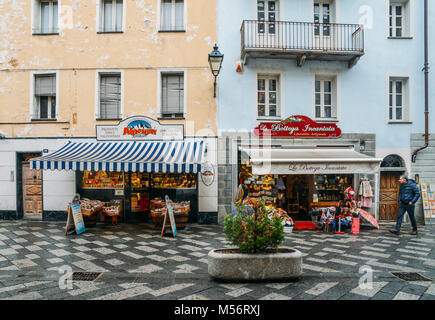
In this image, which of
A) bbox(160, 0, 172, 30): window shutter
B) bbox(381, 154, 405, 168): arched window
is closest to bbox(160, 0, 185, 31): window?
bbox(160, 0, 172, 30): window shutter

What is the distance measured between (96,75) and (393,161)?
12.5 m

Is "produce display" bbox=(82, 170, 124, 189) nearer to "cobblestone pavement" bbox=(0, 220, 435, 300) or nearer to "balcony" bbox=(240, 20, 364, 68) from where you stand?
"cobblestone pavement" bbox=(0, 220, 435, 300)

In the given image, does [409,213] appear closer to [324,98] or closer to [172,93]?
[324,98]

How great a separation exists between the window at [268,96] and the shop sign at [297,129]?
647 mm

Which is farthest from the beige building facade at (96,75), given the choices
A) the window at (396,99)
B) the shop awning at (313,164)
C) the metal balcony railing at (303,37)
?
the window at (396,99)

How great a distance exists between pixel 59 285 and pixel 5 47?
1072 centimetres

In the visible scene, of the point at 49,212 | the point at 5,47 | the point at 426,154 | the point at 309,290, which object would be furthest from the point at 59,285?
the point at 426,154

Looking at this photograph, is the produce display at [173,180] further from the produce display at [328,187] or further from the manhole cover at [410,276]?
the manhole cover at [410,276]

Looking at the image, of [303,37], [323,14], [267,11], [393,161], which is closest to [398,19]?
[323,14]

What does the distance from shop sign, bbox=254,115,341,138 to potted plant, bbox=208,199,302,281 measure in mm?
5897

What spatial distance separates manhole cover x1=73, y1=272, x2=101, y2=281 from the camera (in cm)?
517

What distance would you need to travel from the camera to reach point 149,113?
10.6 metres

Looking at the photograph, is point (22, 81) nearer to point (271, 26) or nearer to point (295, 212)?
point (271, 26)

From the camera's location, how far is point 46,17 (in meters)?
11.1
